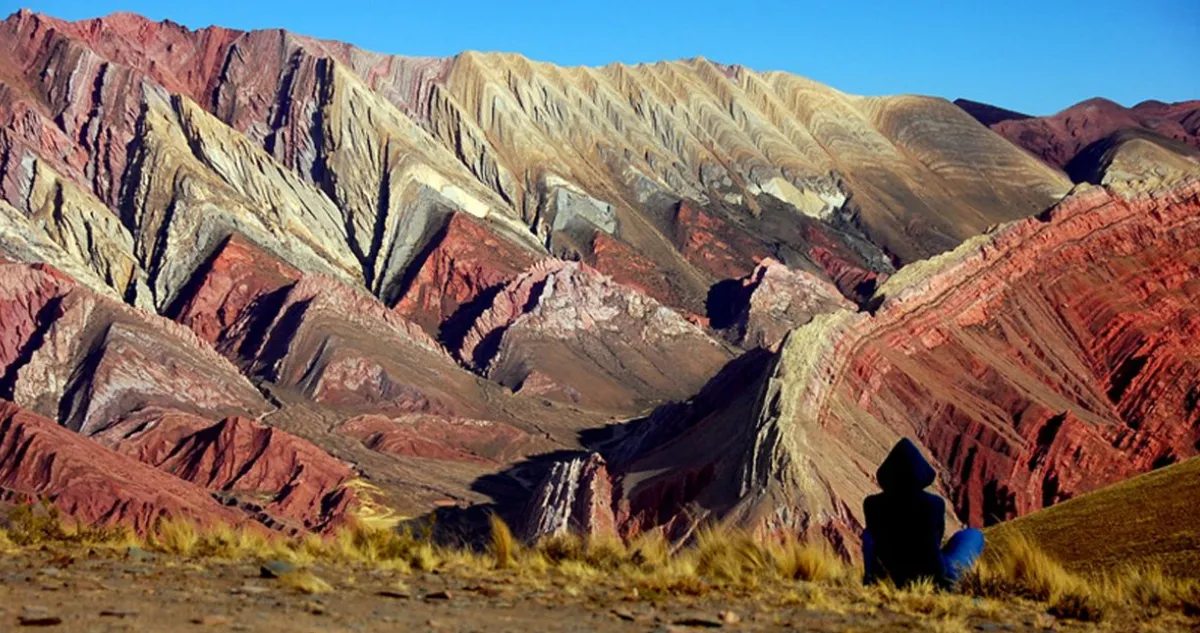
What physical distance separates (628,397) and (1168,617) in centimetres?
9456

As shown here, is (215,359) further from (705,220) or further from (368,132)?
(705,220)

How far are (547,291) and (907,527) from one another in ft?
333

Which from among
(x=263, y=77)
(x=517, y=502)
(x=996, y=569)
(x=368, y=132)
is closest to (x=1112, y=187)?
(x=517, y=502)

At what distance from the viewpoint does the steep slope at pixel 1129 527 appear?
16891mm

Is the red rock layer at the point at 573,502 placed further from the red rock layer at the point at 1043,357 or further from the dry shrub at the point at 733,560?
the dry shrub at the point at 733,560

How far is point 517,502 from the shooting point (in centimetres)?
6712

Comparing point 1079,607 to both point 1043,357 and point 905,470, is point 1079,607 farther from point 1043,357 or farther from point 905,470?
point 1043,357

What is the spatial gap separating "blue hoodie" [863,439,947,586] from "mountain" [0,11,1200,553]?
9.26m

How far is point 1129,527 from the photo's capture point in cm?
1952

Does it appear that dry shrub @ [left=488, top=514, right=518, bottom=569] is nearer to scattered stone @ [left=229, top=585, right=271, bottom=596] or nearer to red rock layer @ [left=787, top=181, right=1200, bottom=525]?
scattered stone @ [left=229, top=585, right=271, bottom=596]

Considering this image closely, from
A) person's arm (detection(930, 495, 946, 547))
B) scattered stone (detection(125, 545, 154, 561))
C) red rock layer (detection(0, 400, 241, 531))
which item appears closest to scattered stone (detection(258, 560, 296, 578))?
scattered stone (detection(125, 545, 154, 561))

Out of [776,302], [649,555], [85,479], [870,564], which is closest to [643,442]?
[85,479]

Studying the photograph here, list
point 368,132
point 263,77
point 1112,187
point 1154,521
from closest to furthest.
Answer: point 1154,521
point 1112,187
point 368,132
point 263,77

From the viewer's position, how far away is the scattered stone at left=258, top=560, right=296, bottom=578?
40.3 feet
